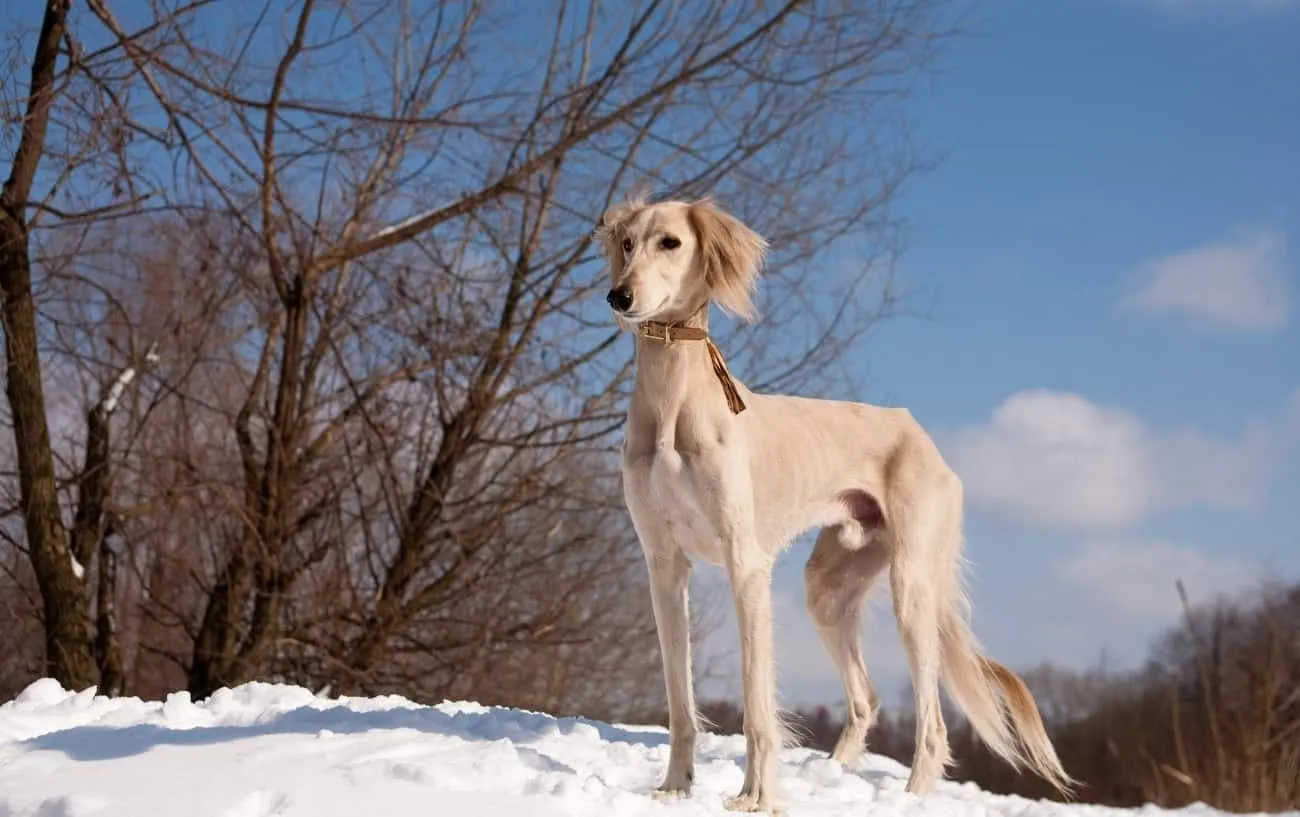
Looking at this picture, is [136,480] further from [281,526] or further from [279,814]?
[279,814]

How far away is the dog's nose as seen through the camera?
134 inches

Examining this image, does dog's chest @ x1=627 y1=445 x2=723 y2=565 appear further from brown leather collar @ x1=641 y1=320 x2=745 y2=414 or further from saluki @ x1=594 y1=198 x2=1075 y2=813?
brown leather collar @ x1=641 y1=320 x2=745 y2=414

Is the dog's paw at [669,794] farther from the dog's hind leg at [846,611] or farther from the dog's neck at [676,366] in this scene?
the dog's hind leg at [846,611]

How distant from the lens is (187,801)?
3.17m

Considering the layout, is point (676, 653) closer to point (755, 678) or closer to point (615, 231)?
point (755, 678)

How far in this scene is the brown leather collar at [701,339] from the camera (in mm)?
3719

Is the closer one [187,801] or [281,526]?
[187,801]

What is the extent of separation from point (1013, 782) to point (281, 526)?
10.0 metres

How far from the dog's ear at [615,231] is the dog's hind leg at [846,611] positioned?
64.0 inches

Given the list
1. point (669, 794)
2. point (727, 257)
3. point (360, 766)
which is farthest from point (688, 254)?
point (360, 766)

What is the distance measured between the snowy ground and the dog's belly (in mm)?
732

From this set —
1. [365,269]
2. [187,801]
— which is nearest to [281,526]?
[365,269]

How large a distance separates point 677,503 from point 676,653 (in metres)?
0.50

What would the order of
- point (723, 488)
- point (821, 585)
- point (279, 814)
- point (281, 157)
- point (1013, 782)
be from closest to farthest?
point (279, 814) < point (723, 488) < point (821, 585) < point (281, 157) < point (1013, 782)
